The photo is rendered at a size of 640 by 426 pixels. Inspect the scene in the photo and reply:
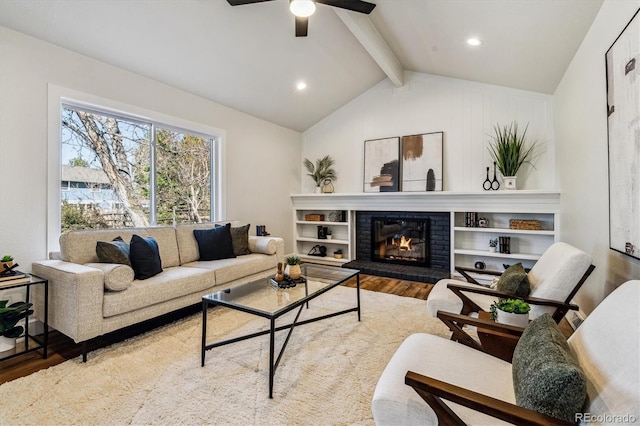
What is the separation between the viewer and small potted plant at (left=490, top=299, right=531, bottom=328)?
1.81m

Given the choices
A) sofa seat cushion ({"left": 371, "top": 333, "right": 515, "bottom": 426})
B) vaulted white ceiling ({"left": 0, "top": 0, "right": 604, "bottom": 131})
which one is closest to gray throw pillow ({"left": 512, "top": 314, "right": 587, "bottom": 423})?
sofa seat cushion ({"left": 371, "top": 333, "right": 515, "bottom": 426})

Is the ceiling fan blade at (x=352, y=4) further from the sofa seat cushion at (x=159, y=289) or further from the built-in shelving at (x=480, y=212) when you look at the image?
the built-in shelving at (x=480, y=212)

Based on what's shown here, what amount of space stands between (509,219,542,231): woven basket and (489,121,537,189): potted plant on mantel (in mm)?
478

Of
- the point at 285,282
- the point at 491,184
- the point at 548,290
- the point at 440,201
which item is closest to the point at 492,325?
the point at 548,290

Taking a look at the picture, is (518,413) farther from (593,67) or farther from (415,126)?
(415,126)

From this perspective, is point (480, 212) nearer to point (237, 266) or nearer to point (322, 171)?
point (322, 171)

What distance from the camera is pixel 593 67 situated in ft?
8.04

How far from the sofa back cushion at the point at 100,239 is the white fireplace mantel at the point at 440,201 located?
9.14ft

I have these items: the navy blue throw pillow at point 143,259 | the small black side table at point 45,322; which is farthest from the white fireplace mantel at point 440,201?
the small black side table at point 45,322

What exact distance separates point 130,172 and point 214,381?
269 centimetres

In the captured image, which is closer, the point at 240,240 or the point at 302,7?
the point at 302,7

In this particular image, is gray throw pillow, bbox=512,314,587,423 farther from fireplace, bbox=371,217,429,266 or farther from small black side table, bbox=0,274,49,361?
fireplace, bbox=371,217,429,266

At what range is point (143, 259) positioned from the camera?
2.75 m

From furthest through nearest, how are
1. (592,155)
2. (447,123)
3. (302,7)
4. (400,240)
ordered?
1. (400,240)
2. (447,123)
3. (592,155)
4. (302,7)
